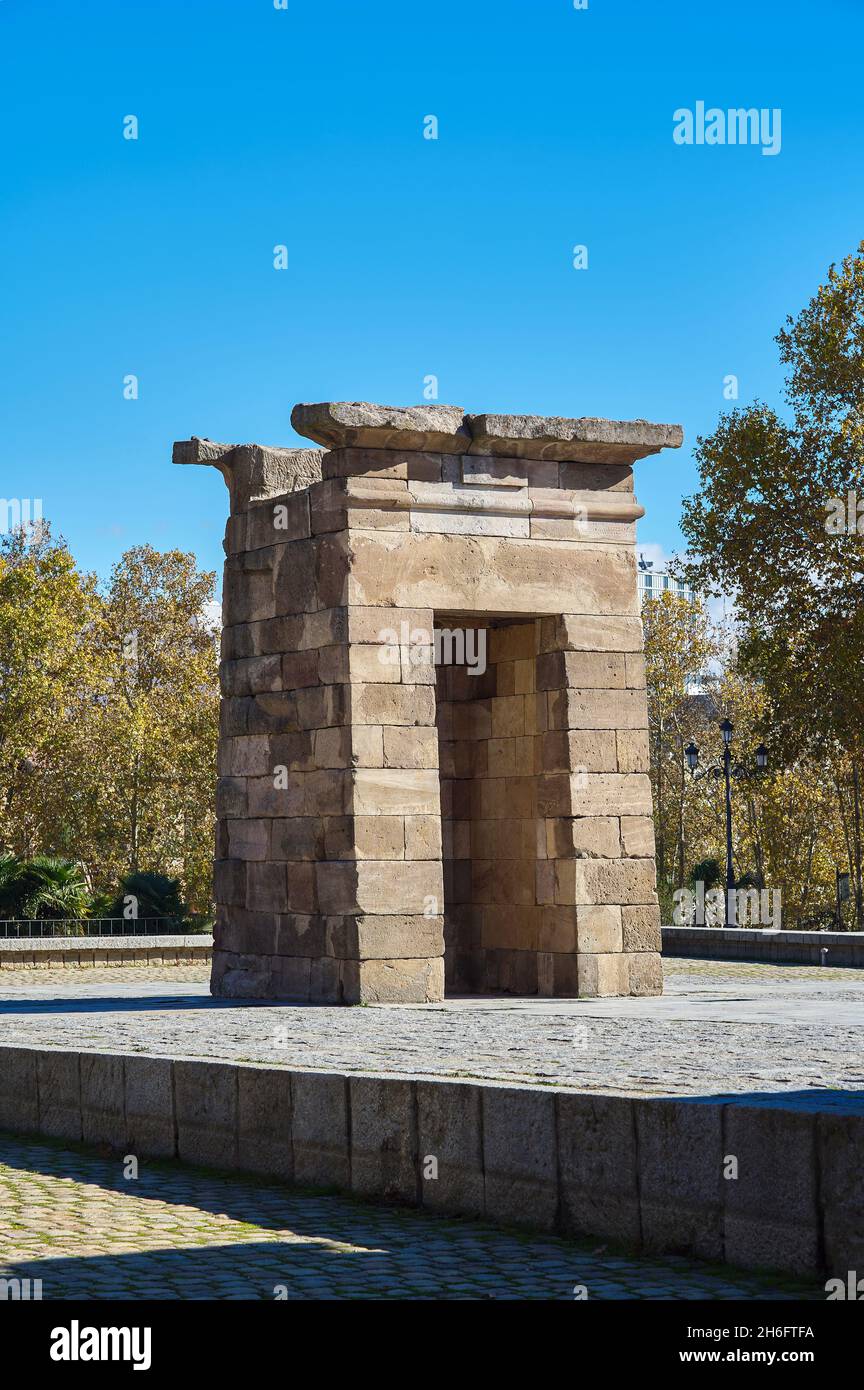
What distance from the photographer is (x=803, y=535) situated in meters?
32.1

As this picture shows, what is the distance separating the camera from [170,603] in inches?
2298

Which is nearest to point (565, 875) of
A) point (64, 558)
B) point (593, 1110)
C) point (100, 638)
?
point (593, 1110)

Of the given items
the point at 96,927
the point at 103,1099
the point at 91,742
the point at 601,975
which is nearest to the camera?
the point at 103,1099

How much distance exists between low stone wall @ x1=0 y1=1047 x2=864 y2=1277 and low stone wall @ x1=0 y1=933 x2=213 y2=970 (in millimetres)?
17517

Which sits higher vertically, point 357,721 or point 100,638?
point 100,638

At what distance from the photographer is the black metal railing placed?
30281 millimetres

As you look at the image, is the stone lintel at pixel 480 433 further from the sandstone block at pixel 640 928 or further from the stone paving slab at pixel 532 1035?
the stone paving slab at pixel 532 1035

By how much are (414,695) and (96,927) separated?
55.2 ft

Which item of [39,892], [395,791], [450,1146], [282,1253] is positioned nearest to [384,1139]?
[450,1146]

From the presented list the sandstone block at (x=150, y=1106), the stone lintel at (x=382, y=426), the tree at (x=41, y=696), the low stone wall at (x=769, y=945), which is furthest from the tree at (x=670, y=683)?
the sandstone block at (x=150, y=1106)

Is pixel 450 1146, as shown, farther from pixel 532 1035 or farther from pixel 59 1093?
pixel 59 1093
